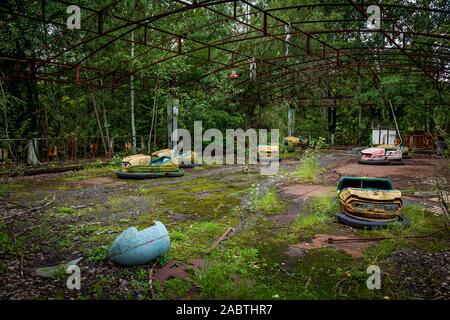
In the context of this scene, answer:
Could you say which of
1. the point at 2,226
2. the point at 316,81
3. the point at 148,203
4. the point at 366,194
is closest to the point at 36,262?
the point at 2,226

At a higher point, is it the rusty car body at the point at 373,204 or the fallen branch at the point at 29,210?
the rusty car body at the point at 373,204

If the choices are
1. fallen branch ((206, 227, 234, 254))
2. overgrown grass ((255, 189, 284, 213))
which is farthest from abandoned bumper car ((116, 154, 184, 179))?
fallen branch ((206, 227, 234, 254))

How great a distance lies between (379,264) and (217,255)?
1784 mm

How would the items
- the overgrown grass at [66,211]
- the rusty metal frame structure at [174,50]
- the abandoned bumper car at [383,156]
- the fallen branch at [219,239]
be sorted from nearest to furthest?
the fallen branch at [219,239] < the overgrown grass at [66,211] < the rusty metal frame structure at [174,50] < the abandoned bumper car at [383,156]

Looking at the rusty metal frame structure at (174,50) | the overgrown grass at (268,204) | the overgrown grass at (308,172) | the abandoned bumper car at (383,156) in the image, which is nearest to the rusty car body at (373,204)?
the overgrown grass at (268,204)

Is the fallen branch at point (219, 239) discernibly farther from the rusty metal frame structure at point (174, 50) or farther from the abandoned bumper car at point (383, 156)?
the abandoned bumper car at point (383, 156)

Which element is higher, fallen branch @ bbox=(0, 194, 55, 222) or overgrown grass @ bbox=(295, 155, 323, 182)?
overgrown grass @ bbox=(295, 155, 323, 182)

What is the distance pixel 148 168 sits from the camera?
1002 cm

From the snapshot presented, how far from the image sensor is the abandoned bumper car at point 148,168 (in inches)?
380

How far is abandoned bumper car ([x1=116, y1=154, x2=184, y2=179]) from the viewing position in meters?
→ 9.66

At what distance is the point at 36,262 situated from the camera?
3742mm

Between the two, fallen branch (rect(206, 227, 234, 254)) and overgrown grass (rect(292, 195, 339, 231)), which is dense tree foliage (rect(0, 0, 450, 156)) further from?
fallen branch (rect(206, 227, 234, 254))

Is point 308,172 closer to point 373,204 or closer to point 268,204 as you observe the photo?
point 268,204
